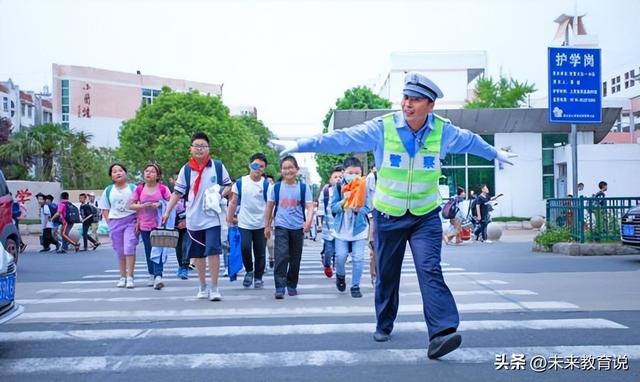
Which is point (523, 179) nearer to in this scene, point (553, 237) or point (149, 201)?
point (553, 237)

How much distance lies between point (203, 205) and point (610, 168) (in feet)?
86.9

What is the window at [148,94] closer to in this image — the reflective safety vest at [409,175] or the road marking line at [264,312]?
the road marking line at [264,312]

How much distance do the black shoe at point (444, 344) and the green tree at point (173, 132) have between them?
138ft

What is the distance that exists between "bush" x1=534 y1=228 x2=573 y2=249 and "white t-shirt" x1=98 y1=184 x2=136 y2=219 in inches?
398

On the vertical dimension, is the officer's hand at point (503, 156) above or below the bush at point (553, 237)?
above

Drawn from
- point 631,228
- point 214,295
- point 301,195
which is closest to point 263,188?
point 301,195

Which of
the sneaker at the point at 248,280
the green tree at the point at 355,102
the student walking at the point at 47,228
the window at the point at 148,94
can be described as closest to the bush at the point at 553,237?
the sneaker at the point at 248,280

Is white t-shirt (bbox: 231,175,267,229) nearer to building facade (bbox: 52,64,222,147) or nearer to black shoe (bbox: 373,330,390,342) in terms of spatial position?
black shoe (bbox: 373,330,390,342)

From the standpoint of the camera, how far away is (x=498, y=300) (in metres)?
8.20

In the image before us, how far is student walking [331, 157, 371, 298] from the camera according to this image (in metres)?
8.87

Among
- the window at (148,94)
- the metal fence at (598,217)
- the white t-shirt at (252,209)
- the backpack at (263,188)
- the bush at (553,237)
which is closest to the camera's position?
the backpack at (263,188)

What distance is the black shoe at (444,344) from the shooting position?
193 inches

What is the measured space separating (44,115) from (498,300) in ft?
252

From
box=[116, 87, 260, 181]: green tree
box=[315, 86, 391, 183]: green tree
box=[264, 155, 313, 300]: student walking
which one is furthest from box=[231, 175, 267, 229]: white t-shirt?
box=[315, 86, 391, 183]: green tree
